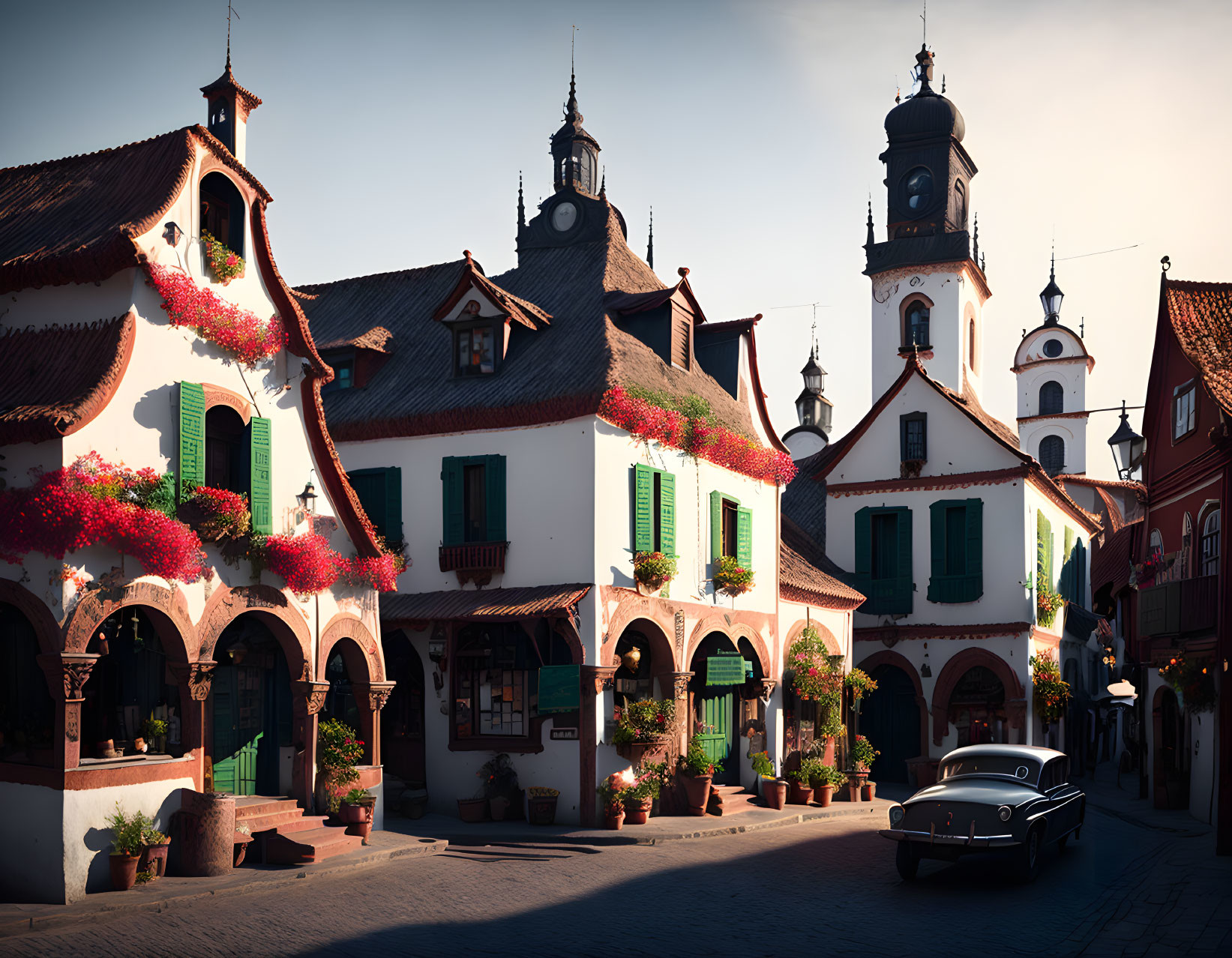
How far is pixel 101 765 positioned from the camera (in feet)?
49.1

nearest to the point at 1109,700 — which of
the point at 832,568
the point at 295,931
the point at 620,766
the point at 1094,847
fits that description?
the point at 832,568

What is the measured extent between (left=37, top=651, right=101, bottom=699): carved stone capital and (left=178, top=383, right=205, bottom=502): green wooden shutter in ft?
8.41

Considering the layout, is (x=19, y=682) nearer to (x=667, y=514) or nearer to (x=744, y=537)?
(x=667, y=514)

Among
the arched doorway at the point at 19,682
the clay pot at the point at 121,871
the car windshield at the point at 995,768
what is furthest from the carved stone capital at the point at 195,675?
the car windshield at the point at 995,768

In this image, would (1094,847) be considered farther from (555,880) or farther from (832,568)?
(832,568)

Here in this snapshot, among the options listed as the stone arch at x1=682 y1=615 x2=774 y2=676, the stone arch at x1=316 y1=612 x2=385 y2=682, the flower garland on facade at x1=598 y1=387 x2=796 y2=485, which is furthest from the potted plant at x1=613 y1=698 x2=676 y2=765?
the flower garland on facade at x1=598 y1=387 x2=796 y2=485

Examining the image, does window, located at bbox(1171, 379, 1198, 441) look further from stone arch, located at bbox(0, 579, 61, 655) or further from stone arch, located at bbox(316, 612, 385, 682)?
stone arch, located at bbox(0, 579, 61, 655)

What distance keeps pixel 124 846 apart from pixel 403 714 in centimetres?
930

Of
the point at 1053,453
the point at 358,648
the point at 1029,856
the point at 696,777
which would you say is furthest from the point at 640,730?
the point at 1053,453

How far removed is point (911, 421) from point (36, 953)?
26002mm

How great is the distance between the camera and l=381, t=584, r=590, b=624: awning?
21500 millimetres

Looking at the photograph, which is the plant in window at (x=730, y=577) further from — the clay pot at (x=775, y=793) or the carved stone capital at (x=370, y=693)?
the carved stone capital at (x=370, y=693)

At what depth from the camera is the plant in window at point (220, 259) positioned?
17.2m

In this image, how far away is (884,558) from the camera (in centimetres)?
3284
